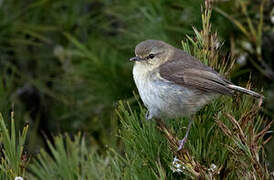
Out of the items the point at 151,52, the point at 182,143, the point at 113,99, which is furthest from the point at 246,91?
the point at 113,99

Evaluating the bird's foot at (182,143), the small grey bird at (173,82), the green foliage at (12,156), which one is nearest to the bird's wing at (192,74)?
the small grey bird at (173,82)

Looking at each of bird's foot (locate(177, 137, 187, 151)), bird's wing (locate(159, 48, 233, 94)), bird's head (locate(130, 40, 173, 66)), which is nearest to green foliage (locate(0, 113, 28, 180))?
bird's foot (locate(177, 137, 187, 151))

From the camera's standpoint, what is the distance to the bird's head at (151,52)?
2600 mm

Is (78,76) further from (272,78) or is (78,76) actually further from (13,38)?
(272,78)

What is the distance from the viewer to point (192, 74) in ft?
7.57

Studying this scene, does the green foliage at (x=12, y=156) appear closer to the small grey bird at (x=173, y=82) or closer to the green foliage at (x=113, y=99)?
the green foliage at (x=113, y=99)

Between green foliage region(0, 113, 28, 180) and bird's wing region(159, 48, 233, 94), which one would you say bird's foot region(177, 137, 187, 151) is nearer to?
bird's wing region(159, 48, 233, 94)

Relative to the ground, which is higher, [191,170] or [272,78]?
[191,170]

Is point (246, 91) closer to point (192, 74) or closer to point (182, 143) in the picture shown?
point (182, 143)

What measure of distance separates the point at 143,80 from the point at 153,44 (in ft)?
0.83

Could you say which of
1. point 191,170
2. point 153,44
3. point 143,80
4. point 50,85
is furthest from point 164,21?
point 191,170

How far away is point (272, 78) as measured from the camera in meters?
2.77

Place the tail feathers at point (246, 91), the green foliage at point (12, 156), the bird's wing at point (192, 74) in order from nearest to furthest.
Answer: the green foliage at point (12, 156) → the tail feathers at point (246, 91) → the bird's wing at point (192, 74)

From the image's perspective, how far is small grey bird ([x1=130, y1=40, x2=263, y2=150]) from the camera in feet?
6.91
